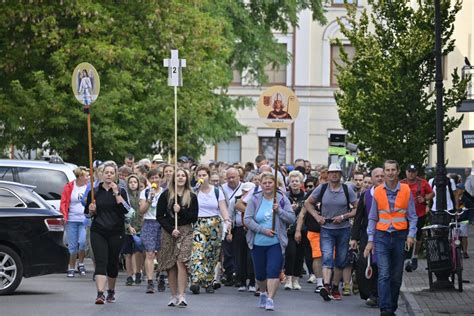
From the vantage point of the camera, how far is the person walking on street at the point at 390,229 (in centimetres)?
1611

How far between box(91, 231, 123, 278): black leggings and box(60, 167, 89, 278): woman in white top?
486 centimetres

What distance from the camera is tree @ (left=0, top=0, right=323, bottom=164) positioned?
34094 mm

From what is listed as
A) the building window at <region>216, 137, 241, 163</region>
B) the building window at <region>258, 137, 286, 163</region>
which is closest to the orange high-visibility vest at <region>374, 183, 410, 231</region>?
the building window at <region>258, 137, 286, 163</region>

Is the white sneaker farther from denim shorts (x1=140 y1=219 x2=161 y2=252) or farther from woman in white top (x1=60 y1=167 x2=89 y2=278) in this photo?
woman in white top (x1=60 y1=167 x2=89 y2=278)

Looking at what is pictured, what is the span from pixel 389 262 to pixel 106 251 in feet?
11.5

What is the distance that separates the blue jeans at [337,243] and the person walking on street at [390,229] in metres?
2.99

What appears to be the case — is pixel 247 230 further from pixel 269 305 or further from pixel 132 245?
pixel 132 245

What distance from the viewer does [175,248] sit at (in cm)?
1766

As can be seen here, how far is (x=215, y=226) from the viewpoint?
64.5ft

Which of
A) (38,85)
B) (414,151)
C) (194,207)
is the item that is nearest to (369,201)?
(194,207)

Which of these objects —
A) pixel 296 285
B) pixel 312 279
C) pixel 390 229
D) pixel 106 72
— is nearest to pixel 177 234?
pixel 390 229

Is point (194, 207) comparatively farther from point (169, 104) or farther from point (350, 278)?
point (169, 104)

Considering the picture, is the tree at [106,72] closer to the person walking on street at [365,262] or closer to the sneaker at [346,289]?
the sneaker at [346,289]

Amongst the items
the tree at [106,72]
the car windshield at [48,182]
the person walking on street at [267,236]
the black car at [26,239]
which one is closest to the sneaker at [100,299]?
the black car at [26,239]
